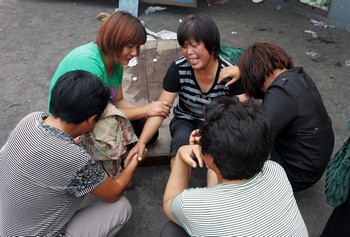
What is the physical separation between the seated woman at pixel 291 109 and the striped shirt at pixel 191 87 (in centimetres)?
17

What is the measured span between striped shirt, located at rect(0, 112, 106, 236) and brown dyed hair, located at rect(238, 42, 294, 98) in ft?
3.70

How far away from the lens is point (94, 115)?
176cm

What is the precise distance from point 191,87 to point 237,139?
1.25 metres

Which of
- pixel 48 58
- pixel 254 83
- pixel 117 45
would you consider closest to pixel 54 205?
pixel 117 45

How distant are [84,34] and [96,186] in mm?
4231

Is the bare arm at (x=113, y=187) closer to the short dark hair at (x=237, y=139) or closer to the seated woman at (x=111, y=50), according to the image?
the seated woman at (x=111, y=50)

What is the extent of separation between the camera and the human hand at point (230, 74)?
2.37 m

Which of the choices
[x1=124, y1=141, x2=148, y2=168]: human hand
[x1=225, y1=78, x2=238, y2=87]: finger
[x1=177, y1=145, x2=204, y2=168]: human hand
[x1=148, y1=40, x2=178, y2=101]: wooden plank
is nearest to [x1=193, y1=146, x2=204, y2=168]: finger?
[x1=177, y1=145, x2=204, y2=168]: human hand

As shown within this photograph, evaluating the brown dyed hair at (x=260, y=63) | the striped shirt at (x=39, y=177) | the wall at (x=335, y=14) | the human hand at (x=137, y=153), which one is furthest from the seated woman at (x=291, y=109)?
the wall at (x=335, y=14)

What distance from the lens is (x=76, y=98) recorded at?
167cm

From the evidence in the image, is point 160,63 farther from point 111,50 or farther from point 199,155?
point 199,155

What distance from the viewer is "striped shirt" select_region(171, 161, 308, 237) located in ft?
4.33

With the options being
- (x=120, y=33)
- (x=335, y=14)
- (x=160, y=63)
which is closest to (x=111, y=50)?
(x=120, y=33)

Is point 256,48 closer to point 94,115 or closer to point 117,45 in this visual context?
point 117,45
